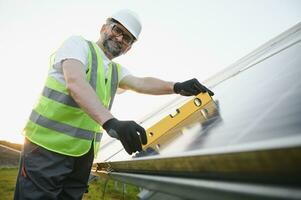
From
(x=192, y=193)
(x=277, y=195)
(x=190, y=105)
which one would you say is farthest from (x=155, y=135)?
(x=277, y=195)

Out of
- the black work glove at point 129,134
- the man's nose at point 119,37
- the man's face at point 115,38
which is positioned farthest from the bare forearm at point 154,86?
the black work glove at point 129,134

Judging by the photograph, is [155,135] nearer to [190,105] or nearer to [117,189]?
[190,105]

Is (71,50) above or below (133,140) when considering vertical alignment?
above

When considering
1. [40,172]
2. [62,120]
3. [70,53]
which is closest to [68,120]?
[62,120]

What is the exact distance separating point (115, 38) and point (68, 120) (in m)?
0.94

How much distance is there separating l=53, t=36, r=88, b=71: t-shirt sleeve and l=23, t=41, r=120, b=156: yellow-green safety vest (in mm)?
113

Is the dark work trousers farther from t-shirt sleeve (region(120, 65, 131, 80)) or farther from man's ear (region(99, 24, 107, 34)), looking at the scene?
man's ear (region(99, 24, 107, 34))

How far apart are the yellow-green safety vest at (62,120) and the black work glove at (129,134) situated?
0.77 m

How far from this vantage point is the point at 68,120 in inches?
95.8

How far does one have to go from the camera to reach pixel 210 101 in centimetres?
213

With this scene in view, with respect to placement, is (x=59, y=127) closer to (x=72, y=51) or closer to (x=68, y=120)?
(x=68, y=120)

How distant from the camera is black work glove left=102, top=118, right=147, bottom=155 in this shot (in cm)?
169

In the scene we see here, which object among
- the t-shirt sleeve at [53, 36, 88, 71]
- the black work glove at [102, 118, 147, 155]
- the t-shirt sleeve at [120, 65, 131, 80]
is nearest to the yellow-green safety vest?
the t-shirt sleeve at [53, 36, 88, 71]

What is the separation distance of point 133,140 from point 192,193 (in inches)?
27.2
